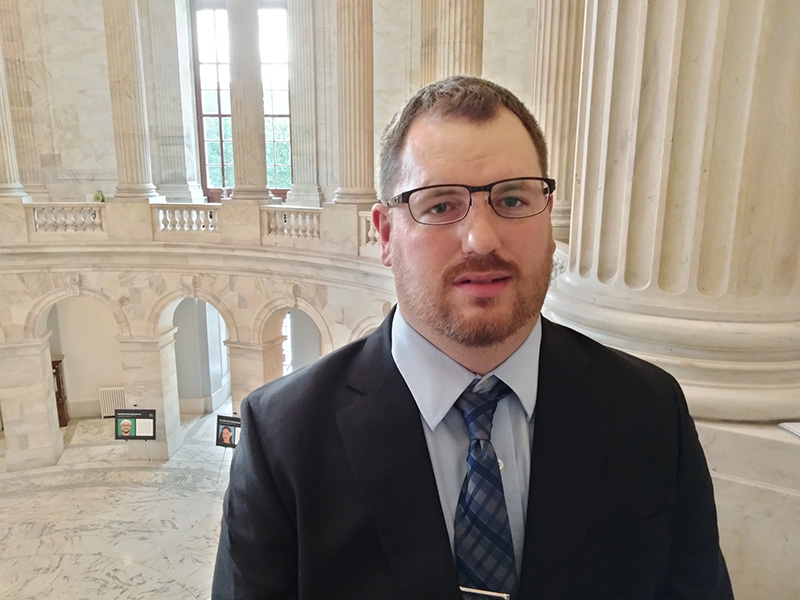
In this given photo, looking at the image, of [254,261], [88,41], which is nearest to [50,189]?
[88,41]

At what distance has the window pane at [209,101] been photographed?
2092cm

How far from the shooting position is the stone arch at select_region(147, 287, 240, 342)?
48.5ft

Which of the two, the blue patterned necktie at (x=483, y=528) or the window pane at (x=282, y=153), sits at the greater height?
the window pane at (x=282, y=153)

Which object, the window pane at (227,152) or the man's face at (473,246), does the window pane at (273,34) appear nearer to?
the window pane at (227,152)

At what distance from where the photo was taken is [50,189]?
60.2 ft

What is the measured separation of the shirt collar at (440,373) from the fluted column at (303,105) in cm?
1655

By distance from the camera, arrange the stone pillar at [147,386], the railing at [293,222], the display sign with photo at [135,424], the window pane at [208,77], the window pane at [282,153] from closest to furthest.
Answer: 1. the railing at [293,222]
2. the display sign with photo at [135,424]
3. the stone pillar at [147,386]
4. the window pane at [208,77]
5. the window pane at [282,153]

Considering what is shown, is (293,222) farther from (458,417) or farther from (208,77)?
(458,417)

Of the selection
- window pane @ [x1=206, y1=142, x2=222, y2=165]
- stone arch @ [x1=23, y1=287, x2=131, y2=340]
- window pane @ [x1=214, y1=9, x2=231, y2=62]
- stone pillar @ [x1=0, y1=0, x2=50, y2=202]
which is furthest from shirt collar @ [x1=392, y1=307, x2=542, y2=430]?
window pane @ [x1=206, y1=142, x2=222, y2=165]

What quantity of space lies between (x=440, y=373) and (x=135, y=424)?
13595mm

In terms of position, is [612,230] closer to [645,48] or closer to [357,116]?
[645,48]

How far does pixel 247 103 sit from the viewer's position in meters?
13.9

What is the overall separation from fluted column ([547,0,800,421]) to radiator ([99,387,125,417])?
18228mm

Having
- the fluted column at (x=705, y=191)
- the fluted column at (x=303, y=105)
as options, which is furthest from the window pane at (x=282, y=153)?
the fluted column at (x=705, y=191)
